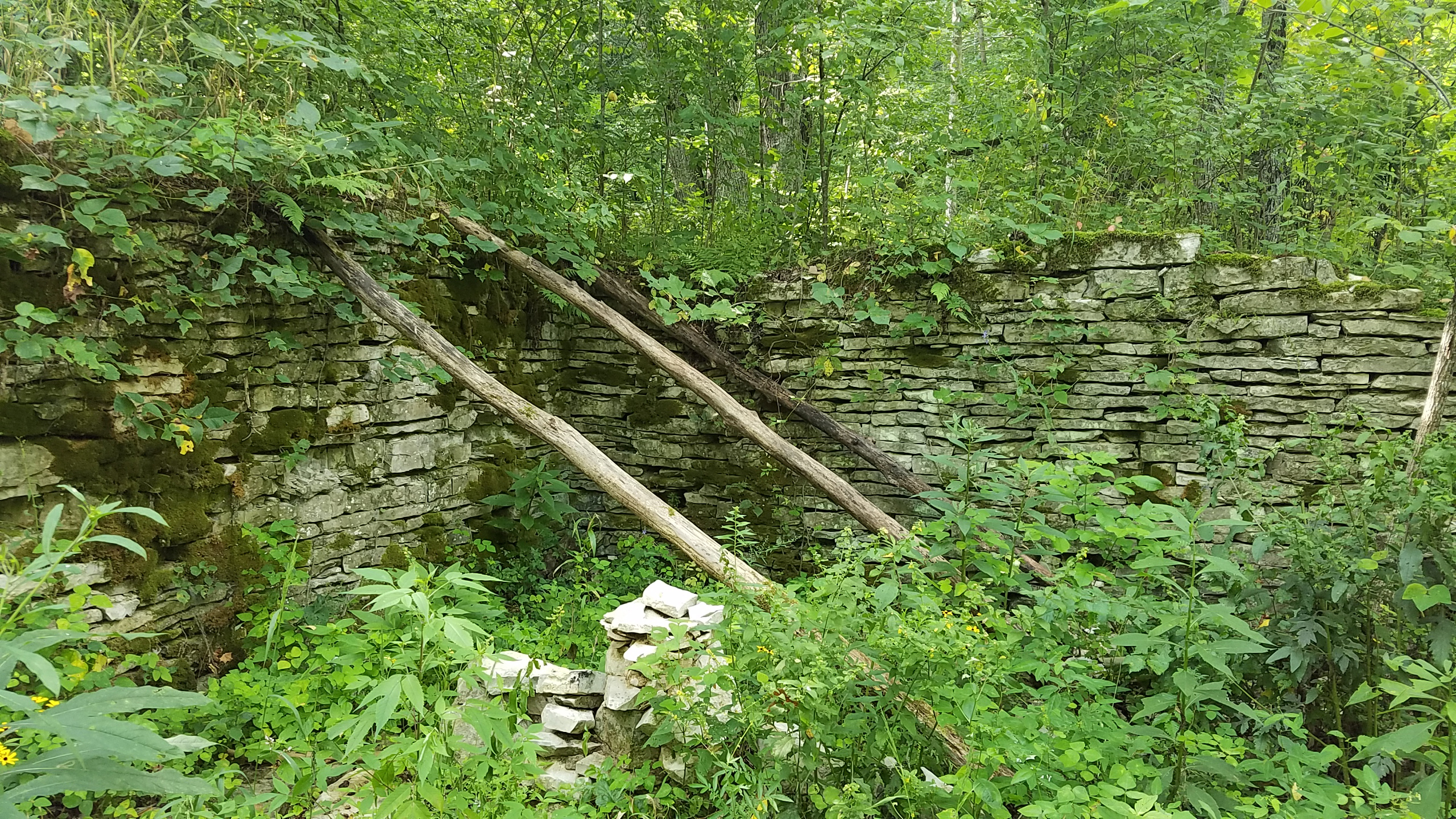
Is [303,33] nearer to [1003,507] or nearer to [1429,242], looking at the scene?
[1003,507]

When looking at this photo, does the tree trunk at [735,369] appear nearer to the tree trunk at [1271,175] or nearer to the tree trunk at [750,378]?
the tree trunk at [750,378]

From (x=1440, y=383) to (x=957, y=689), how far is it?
264 centimetres

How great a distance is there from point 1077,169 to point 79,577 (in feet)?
17.2

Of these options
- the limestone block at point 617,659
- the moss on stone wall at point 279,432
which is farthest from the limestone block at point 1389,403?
the moss on stone wall at point 279,432

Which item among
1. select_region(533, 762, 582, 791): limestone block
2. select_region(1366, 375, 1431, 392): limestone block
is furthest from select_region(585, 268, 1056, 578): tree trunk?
select_region(533, 762, 582, 791): limestone block

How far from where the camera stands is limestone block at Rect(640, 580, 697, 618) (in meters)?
2.89

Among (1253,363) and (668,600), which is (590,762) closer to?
(668,600)

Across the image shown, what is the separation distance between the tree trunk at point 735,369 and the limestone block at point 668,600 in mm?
1690

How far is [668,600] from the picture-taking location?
9.57 ft

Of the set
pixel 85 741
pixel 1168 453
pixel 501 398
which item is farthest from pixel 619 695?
pixel 1168 453

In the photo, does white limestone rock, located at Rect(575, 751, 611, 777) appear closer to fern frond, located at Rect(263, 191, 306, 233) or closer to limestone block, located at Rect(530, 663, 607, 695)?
limestone block, located at Rect(530, 663, 607, 695)

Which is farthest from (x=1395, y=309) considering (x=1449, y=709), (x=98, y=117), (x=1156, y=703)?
(x=98, y=117)

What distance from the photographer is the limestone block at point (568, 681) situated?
2.98m

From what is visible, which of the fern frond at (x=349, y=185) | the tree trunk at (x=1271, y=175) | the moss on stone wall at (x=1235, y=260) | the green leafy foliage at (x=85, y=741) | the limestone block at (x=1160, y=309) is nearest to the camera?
the green leafy foliage at (x=85, y=741)
